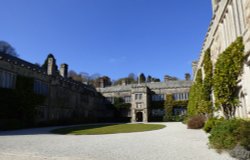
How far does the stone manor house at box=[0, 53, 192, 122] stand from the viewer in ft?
85.1

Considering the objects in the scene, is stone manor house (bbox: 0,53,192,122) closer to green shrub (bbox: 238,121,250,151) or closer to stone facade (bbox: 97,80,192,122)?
stone facade (bbox: 97,80,192,122)

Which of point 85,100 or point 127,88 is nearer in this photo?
point 85,100

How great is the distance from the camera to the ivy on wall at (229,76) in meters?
10.8

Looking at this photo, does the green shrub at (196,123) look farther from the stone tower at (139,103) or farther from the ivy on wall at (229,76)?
the stone tower at (139,103)

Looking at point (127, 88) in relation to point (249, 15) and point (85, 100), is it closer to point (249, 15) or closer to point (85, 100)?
point (85, 100)

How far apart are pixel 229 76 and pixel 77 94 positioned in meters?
29.5

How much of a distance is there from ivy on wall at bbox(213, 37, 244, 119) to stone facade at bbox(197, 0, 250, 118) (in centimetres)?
40

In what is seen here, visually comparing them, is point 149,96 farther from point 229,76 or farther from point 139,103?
point 229,76

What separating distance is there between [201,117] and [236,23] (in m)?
10.2

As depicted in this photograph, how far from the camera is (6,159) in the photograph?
23.7 ft

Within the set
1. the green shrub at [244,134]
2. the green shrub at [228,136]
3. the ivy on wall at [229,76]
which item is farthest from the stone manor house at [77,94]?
the green shrub at [244,134]

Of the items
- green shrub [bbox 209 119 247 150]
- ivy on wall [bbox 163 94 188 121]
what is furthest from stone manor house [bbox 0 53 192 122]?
green shrub [bbox 209 119 247 150]

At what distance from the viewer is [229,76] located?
11984mm

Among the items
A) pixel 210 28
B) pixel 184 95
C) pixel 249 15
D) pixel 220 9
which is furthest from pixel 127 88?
pixel 249 15
